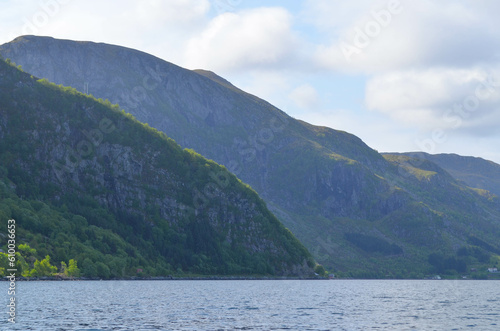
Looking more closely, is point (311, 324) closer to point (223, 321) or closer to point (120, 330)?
point (223, 321)

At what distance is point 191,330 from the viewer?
7325cm

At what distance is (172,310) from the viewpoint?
331 ft

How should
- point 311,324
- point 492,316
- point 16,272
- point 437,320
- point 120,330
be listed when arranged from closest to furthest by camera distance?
1. point 120,330
2. point 311,324
3. point 437,320
4. point 492,316
5. point 16,272

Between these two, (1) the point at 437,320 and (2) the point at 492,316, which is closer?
(1) the point at 437,320

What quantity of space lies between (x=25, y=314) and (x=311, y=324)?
144ft

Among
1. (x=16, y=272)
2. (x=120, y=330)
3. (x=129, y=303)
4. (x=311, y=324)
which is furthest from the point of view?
(x=16, y=272)

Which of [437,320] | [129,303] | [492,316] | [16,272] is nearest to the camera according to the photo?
[437,320]

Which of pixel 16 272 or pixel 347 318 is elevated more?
pixel 16 272

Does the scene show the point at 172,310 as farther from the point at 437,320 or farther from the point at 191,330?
the point at 437,320

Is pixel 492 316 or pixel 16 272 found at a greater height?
pixel 16 272

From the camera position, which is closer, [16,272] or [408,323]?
[408,323]

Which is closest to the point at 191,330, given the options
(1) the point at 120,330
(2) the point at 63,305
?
(1) the point at 120,330

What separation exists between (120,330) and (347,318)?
39580mm

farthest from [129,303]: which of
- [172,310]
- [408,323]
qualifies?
[408,323]
